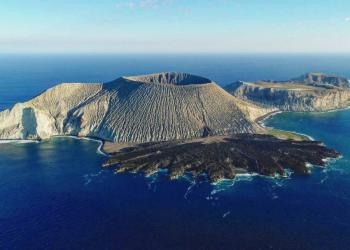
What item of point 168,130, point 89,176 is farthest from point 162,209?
point 168,130

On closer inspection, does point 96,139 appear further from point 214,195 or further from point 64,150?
point 214,195

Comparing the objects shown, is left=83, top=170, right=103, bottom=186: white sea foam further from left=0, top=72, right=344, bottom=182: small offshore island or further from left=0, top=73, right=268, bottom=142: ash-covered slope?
left=0, top=73, right=268, bottom=142: ash-covered slope

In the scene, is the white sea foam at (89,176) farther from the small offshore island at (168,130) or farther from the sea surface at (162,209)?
the small offshore island at (168,130)

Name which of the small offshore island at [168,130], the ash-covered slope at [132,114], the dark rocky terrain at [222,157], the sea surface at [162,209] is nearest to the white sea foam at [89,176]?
the sea surface at [162,209]

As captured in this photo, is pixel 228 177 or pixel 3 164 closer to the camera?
pixel 228 177

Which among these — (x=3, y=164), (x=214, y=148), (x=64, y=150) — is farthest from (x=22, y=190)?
(x=214, y=148)

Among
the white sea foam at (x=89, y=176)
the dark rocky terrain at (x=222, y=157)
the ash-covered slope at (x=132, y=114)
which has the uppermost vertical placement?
the ash-covered slope at (x=132, y=114)

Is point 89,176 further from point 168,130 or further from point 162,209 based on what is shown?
point 168,130
